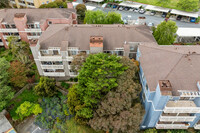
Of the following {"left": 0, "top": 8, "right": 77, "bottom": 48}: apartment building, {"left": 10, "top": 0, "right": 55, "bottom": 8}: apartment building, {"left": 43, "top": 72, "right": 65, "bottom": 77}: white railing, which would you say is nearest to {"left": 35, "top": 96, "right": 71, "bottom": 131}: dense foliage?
{"left": 43, "top": 72, "right": 65, "bottom": 77}: white railing

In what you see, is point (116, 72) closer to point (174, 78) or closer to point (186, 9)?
point (174, 78)

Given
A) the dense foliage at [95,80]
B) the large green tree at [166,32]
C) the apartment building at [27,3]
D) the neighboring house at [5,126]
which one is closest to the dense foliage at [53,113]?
the neighboring house at [5,126]

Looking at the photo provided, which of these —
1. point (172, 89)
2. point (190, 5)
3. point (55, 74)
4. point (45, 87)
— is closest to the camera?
point (172, 89)

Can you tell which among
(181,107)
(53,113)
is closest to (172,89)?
(181,107)

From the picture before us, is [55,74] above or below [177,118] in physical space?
below

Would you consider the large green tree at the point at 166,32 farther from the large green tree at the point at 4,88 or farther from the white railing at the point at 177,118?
the large green tree at the point at 4,88

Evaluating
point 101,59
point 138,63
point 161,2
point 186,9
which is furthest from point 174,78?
point 161,2

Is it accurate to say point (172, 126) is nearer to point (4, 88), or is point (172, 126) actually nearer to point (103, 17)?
point (4, 88)
